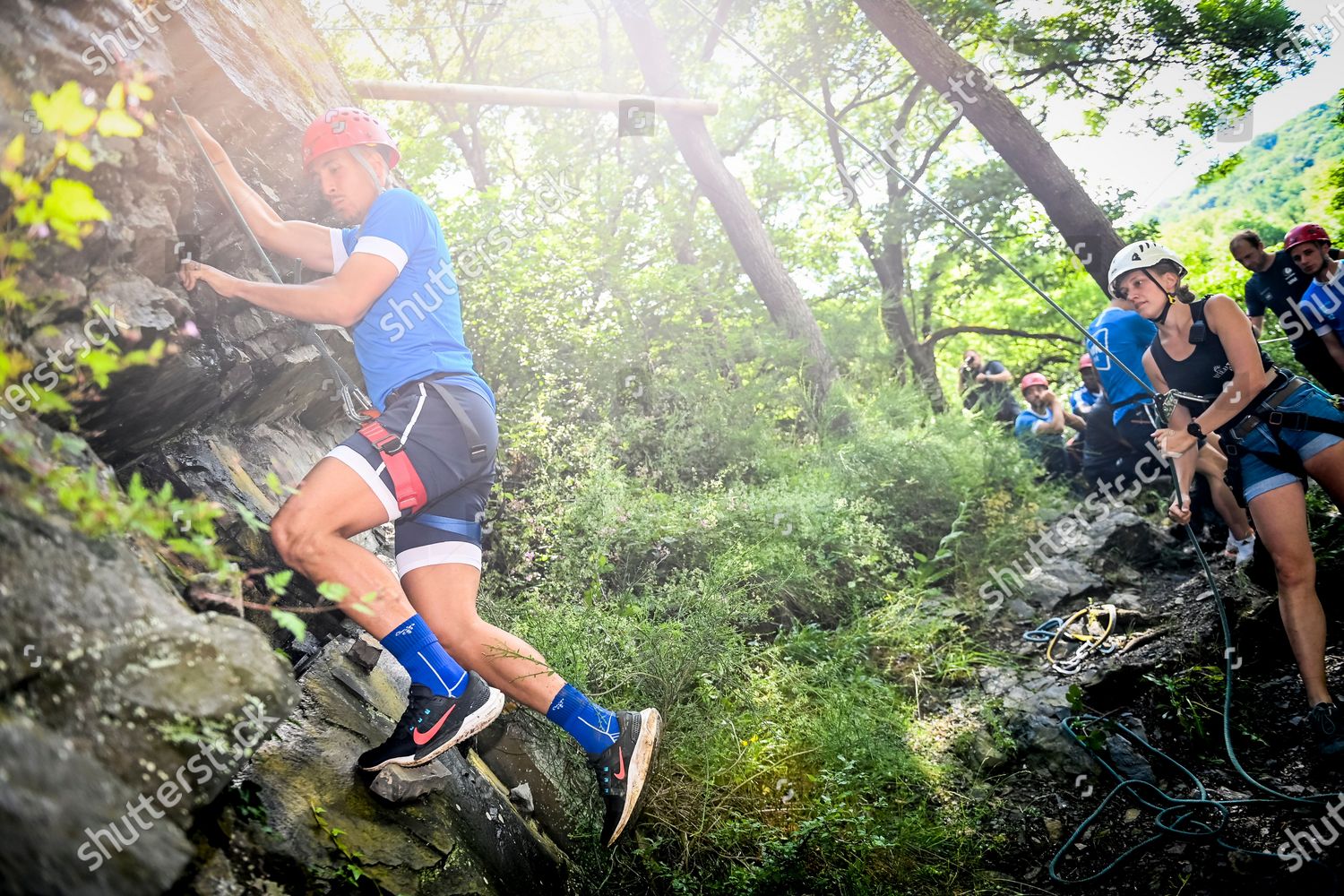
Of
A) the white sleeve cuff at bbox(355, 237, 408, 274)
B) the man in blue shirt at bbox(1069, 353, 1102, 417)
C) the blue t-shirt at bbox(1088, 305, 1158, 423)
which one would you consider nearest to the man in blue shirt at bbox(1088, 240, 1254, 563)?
the blue t-shirt at bbox(1088, 305, 1158, 423)

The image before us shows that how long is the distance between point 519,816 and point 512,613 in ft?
4.61

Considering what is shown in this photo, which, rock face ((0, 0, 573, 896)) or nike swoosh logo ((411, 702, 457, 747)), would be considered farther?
nike swoosh logo ((411, 702, 457, 747))

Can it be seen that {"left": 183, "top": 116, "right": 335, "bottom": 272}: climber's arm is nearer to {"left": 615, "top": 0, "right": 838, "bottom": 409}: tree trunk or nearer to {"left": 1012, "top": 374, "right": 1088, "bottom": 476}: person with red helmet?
{"left": 1012, "top": 374, "right": 1088, "bottom": 476}: person with red helmet

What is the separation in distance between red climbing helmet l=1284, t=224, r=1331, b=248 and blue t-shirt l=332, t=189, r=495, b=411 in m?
5.99

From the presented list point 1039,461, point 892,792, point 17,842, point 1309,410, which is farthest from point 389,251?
point 1039,461

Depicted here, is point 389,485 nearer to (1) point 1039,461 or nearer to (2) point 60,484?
(2) point 60,484

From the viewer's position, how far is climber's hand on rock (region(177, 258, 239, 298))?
2654 mm

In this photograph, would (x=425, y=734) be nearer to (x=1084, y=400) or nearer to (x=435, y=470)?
(x=435, y=470)

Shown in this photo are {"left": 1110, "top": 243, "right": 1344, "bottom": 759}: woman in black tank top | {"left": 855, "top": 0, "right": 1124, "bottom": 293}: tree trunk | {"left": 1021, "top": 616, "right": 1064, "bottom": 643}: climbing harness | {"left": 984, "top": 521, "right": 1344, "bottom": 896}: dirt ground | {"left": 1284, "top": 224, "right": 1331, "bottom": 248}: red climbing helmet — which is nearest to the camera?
{"left": 984, "top": 521, "right": 1344, "bottom": 896}: dirt ground

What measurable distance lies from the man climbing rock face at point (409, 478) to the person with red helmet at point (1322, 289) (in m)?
5.63

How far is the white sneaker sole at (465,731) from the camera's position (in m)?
2.49

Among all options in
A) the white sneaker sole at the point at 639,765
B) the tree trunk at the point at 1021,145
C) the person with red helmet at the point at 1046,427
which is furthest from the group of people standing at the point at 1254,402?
the white sneaker sole at the point at 639,765

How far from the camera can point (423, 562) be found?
9.25 feet

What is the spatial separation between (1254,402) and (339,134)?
14.2 ft
